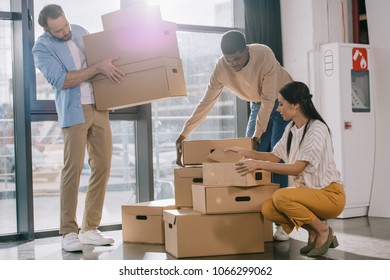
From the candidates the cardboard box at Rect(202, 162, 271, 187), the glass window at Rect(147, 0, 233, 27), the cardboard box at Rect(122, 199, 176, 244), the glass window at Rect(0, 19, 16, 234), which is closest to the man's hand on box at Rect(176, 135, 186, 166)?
the cardboard box at Rect(122, 199, 176, 244)

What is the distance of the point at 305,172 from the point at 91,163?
1.29 m

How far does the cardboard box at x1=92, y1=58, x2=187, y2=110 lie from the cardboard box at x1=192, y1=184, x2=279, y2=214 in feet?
1.87

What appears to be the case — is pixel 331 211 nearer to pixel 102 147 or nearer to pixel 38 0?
pixel 102 147

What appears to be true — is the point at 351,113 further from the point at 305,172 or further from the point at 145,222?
the point at 145,222

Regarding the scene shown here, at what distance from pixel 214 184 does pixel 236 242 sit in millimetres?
333

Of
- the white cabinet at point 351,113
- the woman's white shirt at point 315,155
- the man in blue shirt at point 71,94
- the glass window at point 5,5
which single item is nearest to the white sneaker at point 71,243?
the man in blue shirt at point 71,94

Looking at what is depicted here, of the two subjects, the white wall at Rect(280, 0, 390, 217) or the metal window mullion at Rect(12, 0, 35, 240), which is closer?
the metal window mullion at Rect(12, 0, 35, 240)

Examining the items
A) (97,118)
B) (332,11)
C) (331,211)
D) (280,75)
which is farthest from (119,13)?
(332,11)

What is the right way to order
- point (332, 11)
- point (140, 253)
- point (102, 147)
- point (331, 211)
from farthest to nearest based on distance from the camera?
point (332, 11) < point (102, 147) < point (140, 253) < point (331, 211)

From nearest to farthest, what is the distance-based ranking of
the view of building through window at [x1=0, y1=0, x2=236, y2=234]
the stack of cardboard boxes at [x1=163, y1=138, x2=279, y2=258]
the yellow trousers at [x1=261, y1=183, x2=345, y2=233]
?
the yellow trousers at [x1=261, y1=183, x2=345, y2=233] < the stack of cardboard boxes at [x1=163, y1=138, x2=279, y2=258] < the view of building through window at [x1=0, y1=0, x2=236, y2=234]

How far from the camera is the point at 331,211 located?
2.99 meters

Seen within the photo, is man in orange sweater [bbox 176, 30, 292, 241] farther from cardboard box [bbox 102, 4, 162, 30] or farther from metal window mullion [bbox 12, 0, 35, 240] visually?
metal window mullion [bbox 12, 0, 35, 240]

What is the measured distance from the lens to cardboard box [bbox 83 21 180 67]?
10.7 ft

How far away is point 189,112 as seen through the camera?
4730 mm
